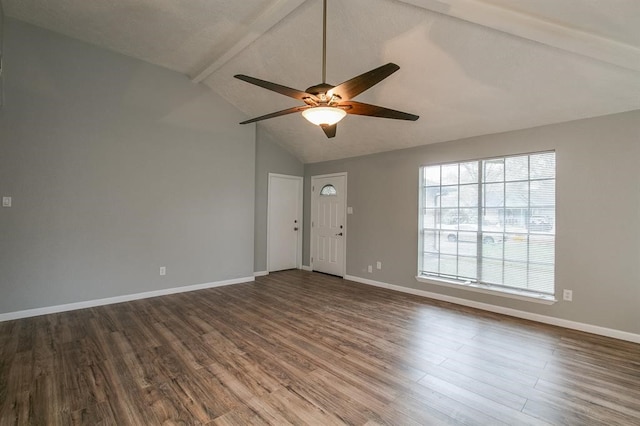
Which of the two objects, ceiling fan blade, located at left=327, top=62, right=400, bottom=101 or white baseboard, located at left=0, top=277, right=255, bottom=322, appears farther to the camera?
white baseboard, located at left=0, top=277, right=255, bottom=322

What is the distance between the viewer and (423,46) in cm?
295

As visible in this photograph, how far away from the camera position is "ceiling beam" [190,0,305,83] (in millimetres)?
2883

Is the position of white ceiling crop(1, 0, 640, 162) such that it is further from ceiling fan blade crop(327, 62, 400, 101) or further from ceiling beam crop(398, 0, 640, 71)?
ceiling fan blade crop(327, 62, 400, 101)

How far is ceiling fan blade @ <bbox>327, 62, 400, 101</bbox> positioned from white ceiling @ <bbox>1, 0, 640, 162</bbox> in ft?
3.34

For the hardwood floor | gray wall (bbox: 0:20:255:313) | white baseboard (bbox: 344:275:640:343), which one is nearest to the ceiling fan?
the hardwood floor

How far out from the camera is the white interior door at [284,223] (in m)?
6.02

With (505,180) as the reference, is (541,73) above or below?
above

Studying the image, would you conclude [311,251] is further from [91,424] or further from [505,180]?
[91,424]

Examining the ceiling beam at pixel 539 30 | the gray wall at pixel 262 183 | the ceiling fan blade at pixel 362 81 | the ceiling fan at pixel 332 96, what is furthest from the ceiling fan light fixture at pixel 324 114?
the gray wall at pixel 262 183

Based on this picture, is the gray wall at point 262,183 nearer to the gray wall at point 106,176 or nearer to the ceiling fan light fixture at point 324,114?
the gray wall at point 106,176

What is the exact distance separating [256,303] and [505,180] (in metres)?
3.78

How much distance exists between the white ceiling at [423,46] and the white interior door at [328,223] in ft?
6.28

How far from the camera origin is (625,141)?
3020 millimetres

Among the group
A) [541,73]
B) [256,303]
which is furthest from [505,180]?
[256,303]
